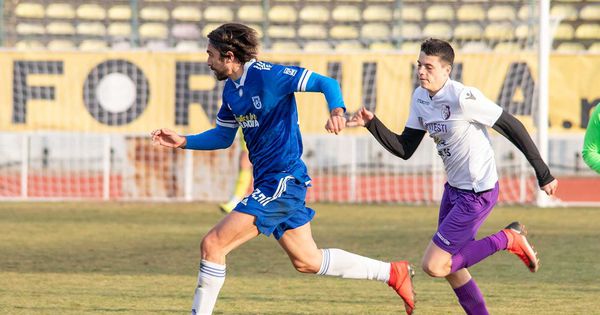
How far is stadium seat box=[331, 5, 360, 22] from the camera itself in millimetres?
20281

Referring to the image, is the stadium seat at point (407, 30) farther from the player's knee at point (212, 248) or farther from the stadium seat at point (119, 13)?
the player's knee at point (212, 248)

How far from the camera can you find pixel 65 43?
20.2 metres

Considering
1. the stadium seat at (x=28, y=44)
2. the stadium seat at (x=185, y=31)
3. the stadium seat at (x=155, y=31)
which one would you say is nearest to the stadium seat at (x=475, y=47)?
the stadium seat at (x=185, y=31)

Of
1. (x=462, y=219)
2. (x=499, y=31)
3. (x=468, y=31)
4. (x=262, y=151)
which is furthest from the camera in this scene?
(x=468, y=31)

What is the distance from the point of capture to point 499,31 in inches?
738

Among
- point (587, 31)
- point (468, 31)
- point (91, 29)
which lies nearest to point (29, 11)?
point (91, 29)

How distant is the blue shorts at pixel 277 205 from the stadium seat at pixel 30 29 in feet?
44.6

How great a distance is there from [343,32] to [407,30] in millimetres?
1084

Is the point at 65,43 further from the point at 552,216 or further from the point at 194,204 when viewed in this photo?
the point at 552,216

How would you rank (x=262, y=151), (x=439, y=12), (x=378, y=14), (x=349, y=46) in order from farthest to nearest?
(x=349, y=46) → (x=439, y=12) → (x=378, y=14) → (x=262, y=151)

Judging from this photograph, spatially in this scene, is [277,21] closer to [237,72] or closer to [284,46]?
[284,46]

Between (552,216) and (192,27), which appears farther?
(192,27)

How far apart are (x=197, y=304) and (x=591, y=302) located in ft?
10.4

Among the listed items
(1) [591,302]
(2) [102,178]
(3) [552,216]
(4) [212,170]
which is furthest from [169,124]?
(1) [591,302]
